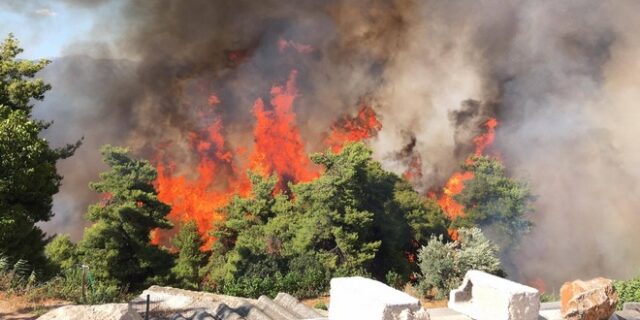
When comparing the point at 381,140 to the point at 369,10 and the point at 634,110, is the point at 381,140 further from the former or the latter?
the point at 634,110

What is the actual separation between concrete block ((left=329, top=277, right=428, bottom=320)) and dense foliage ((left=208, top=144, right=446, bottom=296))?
10.7 m

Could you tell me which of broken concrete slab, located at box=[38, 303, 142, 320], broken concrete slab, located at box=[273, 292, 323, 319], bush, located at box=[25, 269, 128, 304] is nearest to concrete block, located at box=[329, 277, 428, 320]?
broken concrete slab, located at box=[273, 292, 323, 319]

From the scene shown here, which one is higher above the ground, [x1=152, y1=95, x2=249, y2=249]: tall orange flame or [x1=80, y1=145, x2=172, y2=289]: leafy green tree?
[x1=152, y1=95, x2=249, y2=249]: tall orange flame

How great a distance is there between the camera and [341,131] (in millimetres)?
46250

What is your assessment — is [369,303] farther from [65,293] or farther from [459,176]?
[459,176]

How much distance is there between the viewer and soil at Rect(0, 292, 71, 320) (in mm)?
11898

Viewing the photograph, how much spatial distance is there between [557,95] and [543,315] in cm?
2984

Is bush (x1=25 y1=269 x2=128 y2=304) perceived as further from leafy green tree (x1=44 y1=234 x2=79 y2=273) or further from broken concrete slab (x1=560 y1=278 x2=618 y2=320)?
broken concrete slab (x1=560 y1=278 x2=618 y2=320)

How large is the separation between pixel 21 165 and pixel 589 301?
54.0ft

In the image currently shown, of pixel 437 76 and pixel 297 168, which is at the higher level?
pixel 437 76

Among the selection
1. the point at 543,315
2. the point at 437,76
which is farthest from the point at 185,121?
the point at 543,315

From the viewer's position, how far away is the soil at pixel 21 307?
11.9m

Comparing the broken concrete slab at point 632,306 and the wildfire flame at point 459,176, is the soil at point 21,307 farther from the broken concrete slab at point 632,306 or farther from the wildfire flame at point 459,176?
A: the wildfire flame at point 459,176

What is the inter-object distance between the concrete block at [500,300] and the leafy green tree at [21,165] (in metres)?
13.4
